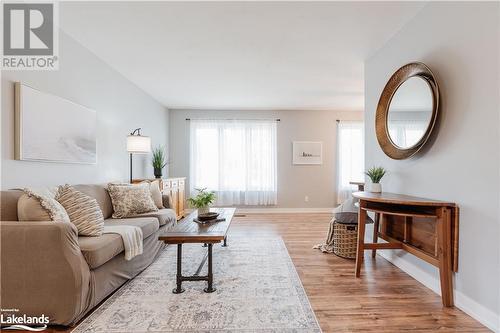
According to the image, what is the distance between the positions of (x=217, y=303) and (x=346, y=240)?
1803 mm

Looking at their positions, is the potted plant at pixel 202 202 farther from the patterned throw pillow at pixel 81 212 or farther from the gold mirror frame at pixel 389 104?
the gold mirror frame at pixel 389 104

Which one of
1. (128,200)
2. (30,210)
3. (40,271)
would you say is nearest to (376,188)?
(128,200)

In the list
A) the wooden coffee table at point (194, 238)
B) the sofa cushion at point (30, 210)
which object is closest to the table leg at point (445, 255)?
the wooden coffee table at point (194, 238)

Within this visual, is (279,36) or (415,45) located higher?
(279,36)

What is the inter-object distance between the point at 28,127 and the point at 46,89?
1.52 feet

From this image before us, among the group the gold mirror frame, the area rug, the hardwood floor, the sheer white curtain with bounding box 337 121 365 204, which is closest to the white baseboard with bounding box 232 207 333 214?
the sheer white curtain with bounding box 337 121 365 204

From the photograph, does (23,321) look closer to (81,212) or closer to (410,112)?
(81,212)

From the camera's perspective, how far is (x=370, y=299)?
2143mm

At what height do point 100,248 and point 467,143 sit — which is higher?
point 467,143

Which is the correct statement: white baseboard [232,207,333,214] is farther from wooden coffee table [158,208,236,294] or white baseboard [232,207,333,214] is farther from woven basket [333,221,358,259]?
wooden coffee table [158,208,236,294]

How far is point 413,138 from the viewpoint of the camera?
2482 millimetres

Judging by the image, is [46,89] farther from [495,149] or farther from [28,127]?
[495,149]

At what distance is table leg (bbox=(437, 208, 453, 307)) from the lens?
1.98m

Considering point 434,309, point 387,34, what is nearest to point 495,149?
point 434,309
